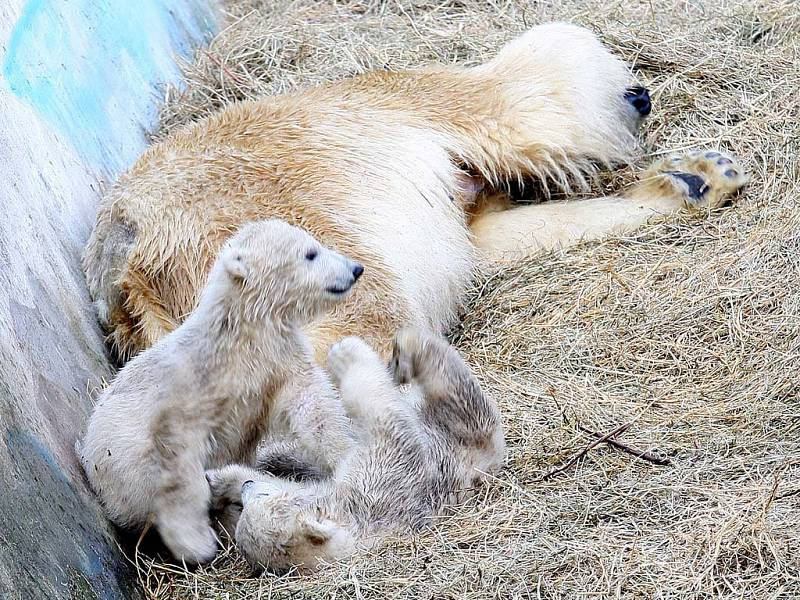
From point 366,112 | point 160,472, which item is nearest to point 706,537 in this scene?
point 160,472

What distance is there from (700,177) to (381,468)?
2315 mm

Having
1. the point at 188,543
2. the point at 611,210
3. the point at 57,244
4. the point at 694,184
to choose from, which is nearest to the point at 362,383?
the point at 188,543

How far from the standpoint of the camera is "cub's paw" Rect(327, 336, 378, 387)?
3168 millimetres

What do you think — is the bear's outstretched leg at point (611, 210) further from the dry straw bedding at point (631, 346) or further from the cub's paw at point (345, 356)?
the cub's paw at point (345, 356)

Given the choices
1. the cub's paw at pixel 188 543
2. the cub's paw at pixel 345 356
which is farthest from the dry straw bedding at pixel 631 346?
the cub's paw at pixel 345 356

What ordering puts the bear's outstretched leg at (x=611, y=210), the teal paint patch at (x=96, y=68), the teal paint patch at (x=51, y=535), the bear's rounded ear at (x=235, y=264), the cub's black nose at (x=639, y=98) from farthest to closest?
the cub's black nose at (x=639, y=98) < the bear's outstretched leg at (x=611, y=210) < the teal paint patch at (x=96, y=68) < the bear's rounded ear at (x=235, y=264) < the teal paint patch at (x=51, y=535)

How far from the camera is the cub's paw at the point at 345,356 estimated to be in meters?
3.17

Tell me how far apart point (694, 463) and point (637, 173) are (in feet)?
6.45

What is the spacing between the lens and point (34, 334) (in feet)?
10.4

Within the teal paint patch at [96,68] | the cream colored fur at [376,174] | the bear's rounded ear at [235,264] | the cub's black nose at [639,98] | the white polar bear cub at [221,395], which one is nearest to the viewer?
the white polar bear cub at [221,395]

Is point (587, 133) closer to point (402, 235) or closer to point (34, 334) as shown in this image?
point (402, 235)

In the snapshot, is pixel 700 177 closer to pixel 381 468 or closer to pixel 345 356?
pixel 345 356

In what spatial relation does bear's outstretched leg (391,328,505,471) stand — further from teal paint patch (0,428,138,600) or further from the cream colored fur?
teal paint patch (0,428,138,600)

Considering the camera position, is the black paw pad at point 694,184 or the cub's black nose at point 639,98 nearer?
the black paw pad at point 694,184
